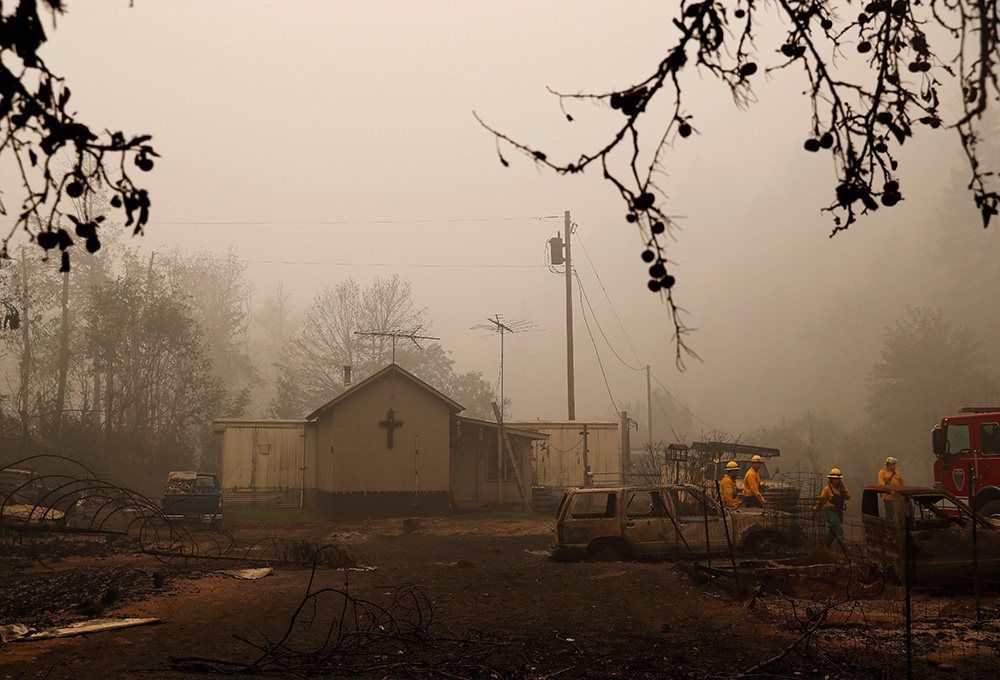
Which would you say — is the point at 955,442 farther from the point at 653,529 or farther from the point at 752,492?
the point at 653,529

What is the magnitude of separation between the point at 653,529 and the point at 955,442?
8.82 m

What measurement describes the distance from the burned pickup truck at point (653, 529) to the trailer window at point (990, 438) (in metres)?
6.14

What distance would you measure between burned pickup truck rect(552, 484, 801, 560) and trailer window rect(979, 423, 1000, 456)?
20.1 ft

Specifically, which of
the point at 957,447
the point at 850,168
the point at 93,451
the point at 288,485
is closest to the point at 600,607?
the point at 850,168

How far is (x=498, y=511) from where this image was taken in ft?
97.2

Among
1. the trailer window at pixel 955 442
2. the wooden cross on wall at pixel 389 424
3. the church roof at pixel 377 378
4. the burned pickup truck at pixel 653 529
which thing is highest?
the church roof at pixel 377 378

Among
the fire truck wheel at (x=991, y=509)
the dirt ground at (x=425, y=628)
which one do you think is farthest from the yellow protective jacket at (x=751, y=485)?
the fire truck wheel at (x=991, y=509)

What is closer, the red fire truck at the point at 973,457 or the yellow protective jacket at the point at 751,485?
the yellow protective jacket at the point at 751,485

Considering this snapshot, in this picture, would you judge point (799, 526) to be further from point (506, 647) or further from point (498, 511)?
point (498, 511)

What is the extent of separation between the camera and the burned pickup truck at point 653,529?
13969 millimetres

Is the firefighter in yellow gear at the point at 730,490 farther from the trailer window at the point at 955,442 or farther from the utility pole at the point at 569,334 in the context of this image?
the utility pole at the point at 569,334

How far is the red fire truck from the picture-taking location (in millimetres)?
16688

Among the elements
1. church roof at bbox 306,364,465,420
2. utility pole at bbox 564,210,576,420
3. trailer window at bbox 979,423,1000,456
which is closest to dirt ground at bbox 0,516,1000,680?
trailer window at bbox 979,423,1000,456

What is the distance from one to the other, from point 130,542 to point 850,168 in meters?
20.2
